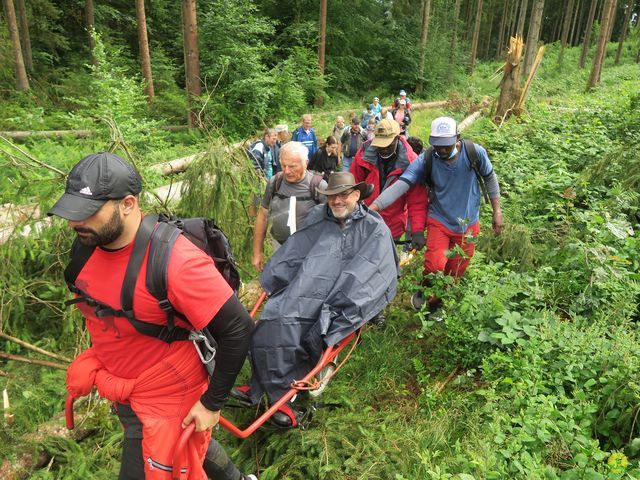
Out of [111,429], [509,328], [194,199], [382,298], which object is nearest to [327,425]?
[382,298]

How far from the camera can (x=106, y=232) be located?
1.95 meters

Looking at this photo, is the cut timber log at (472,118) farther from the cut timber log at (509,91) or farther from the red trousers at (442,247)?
the red trousers at (442,247)

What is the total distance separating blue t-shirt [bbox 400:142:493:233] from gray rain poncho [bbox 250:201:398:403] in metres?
1.23

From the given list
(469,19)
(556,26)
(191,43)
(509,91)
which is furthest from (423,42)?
(556,26)

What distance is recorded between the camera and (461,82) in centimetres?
3388

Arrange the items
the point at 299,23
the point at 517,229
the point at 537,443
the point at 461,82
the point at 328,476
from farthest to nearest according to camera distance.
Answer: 1. the point at 461,82
2. the point at 299,23
3. the point at 517,229
4. the point at 328,476
5. the point at 537,443

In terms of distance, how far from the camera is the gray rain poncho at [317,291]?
3172 millimetres

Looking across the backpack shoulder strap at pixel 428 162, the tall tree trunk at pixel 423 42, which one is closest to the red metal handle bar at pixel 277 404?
the backpack shoulder strap at pixel 428 162

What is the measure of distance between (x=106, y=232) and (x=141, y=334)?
0.55 metres

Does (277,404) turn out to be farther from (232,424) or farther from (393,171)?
(393,171)

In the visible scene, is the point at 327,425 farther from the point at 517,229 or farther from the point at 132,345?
the point at 517,229

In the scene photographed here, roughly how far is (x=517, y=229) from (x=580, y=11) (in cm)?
6026

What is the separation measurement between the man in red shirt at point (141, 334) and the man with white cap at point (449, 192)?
2.74m

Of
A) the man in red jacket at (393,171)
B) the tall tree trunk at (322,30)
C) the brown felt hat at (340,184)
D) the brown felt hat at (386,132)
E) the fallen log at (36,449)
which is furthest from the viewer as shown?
the tall tree trunk at (322,30)
